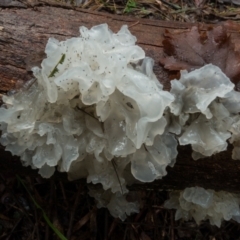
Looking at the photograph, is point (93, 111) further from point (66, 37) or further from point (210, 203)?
point (210, 203)

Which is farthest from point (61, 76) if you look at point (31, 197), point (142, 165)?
point (31, 197)

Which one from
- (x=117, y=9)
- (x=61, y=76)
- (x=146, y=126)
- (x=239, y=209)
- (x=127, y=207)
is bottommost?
(x=127, y=207)

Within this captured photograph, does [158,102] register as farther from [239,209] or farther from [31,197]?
[31,197]

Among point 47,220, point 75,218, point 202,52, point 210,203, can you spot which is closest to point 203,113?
point 202,52

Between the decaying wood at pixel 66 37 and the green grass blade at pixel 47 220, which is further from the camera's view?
the green grass blade at pixel 47 220

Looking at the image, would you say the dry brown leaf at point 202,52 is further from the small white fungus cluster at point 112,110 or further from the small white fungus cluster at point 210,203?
the small white fungus cluster at point 210,203

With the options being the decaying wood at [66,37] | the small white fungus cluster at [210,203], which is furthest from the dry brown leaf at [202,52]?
the small white fungus cluster at [210,203]

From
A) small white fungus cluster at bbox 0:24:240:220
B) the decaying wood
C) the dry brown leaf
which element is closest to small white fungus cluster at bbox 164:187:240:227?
the decaying wood

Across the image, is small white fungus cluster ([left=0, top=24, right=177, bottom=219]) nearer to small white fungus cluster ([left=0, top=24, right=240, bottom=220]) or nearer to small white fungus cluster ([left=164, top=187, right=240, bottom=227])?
small white fungus cluster ([left=0, top=24, right=240, bottom=220])
